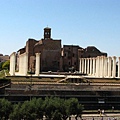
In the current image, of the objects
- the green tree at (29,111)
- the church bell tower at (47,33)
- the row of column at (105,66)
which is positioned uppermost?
the church bell tower at (47,33)

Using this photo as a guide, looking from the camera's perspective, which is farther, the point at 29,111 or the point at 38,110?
the point at 38,110

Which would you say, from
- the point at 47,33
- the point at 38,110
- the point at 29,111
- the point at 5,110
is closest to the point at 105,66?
the point at 47,33

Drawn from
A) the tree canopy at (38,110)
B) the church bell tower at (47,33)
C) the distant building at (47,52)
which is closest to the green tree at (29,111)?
the tree canopy at (38,110)

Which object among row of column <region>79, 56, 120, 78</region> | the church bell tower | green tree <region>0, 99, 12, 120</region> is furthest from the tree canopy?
the church bell tower

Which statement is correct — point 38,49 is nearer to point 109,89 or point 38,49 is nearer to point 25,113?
point 109,89

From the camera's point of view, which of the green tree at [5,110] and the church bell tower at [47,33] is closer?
the green tree at [5,110]

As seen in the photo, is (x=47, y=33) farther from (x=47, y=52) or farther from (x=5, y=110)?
(x=5, y=110)

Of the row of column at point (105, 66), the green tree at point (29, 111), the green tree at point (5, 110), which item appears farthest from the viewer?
the row of column at point (105, 66)

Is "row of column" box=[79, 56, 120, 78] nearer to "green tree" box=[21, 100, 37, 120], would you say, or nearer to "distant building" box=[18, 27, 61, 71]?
"distant building" box=[18, 27, 61, 71]

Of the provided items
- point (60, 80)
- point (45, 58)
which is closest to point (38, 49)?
point (45, 58)

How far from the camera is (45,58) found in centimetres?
7031

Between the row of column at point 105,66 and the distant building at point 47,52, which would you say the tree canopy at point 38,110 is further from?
the distant building at point 47,52

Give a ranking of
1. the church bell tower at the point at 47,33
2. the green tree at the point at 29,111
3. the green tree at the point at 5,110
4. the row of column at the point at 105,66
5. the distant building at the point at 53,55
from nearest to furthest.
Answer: the green tree at the point at 29,111
the green tree at the point at 5,110
the row of column at the point at 105,66
the distant building at the point at 53,55
the church bell tower at the point at 47,33

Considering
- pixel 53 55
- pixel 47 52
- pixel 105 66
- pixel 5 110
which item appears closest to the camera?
pixel 5 110
